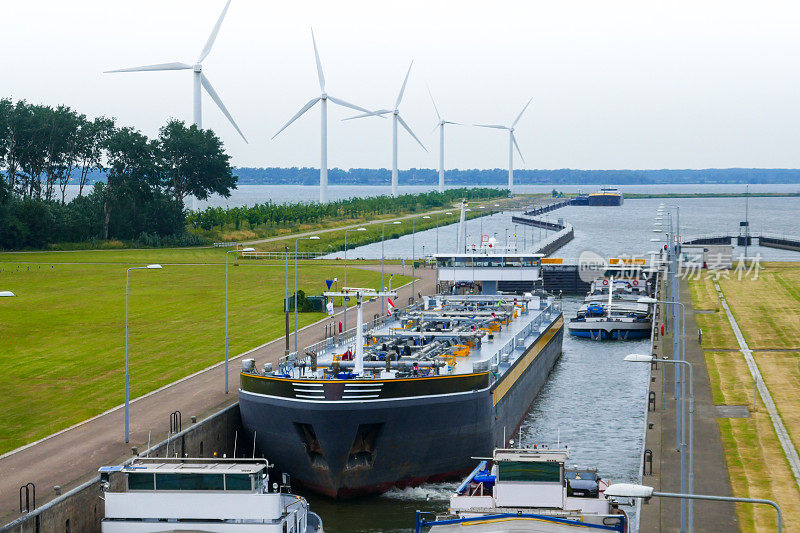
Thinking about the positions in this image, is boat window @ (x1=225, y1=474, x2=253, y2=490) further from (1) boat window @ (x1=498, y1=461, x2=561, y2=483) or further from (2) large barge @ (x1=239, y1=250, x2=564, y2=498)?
(2) large barge @ (x1=239, y1=250, x2=564, y2=498)

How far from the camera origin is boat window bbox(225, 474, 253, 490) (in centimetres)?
3020

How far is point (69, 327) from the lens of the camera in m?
69.9

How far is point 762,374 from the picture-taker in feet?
196

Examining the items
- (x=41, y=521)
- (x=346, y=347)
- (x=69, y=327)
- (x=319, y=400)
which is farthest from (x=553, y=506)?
(x=69, y=327)

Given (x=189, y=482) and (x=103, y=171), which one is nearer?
(x=189, y=482)

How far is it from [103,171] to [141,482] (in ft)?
405

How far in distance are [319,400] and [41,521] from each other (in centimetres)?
1217

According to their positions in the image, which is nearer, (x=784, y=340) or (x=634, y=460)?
(x=634, y=460)

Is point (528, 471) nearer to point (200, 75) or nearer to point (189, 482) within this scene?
point (189, 482)

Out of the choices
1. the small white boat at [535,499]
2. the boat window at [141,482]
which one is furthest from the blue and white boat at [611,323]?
the boat window at [141,482]

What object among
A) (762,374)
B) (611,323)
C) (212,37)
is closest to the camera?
(762,374)

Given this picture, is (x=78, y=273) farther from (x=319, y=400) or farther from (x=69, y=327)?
(x=319, y=400)

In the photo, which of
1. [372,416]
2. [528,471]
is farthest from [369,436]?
[528,471]

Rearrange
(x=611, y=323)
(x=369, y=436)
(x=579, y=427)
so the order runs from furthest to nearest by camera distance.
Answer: (x=611, y=323) → (x=579, y=427) → (x=369, y=436)
